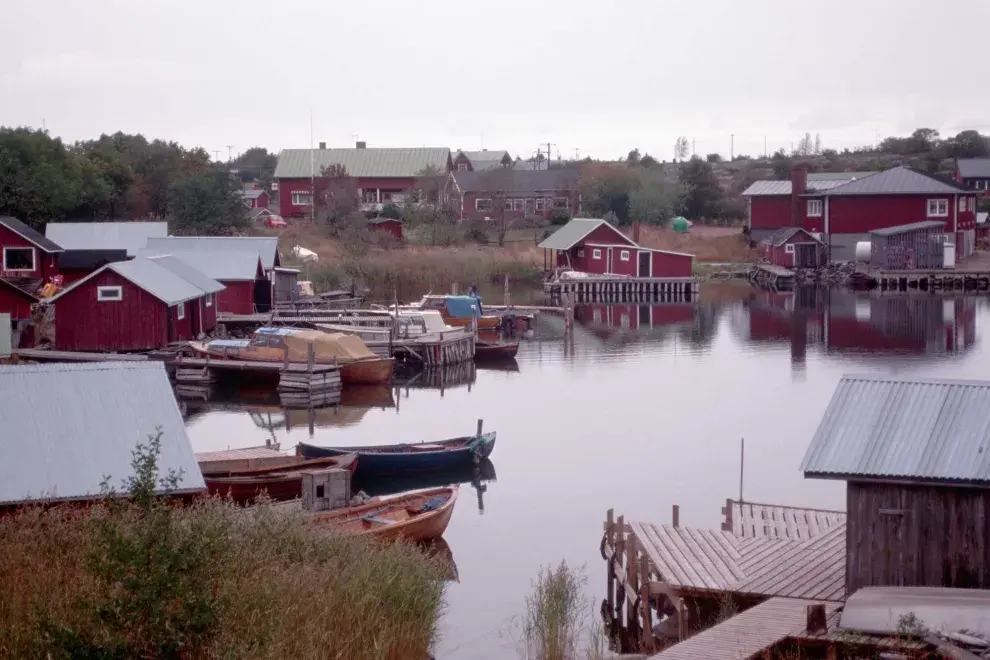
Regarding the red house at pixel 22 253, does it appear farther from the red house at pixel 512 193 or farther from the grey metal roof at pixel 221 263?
the red house at pixel 512 193

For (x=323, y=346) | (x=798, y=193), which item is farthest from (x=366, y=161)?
(x=323, y=346)

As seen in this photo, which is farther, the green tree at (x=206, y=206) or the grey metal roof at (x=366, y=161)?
the grey metal roof at (x=366, y=161)

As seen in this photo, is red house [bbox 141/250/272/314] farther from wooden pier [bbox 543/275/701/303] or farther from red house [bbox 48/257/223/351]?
wooden pier [bbox 543/275/701/303]

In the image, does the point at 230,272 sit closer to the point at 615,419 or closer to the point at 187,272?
the point at 187,272

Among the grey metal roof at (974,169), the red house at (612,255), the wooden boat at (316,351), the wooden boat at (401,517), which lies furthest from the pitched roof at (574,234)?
the wooden boat at (401,517)

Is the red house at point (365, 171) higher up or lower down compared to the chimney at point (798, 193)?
higher up

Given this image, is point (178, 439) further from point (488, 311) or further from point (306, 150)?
point (306, 150)

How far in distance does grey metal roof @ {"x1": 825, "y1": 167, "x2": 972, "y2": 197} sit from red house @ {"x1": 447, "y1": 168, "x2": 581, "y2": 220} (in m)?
21.2

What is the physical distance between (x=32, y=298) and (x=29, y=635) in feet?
112

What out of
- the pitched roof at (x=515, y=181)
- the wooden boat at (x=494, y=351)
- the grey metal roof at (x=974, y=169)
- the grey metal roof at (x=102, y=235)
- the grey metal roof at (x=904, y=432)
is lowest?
the wooden boat at (x=494, y=351)

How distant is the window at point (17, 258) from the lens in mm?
49094

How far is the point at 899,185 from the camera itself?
7369cm

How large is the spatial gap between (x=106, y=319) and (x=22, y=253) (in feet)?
37.4

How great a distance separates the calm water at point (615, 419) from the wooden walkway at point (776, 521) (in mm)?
2342
